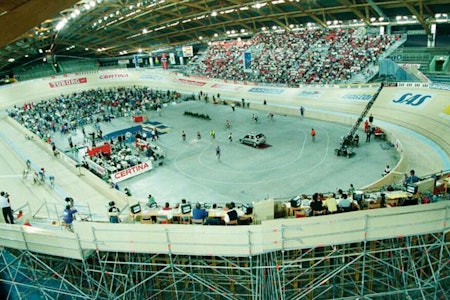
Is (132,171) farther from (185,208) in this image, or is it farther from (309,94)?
(309,94)

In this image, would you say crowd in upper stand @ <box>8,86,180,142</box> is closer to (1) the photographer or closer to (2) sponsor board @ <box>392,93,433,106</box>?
(1) the photographer

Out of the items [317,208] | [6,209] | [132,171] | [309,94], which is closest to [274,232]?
[317,208]

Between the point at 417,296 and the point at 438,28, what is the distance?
42.3m

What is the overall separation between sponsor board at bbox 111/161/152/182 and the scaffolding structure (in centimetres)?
1104

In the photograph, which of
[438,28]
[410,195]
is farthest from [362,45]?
[410,195]

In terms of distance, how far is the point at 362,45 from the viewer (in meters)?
46.8

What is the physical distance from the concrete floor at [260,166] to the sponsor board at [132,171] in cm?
50

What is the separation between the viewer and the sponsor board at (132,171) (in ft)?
81.3

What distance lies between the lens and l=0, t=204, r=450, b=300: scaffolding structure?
33.1 feet

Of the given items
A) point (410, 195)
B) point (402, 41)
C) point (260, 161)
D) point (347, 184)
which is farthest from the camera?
point (402, 41)

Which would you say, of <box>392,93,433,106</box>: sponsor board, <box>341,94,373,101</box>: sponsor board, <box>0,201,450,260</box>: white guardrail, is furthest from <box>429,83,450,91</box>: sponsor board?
<box>0,201,450,260</box>: white guardrail

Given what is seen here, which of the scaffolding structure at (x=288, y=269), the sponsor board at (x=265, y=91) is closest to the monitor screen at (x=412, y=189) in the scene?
the scaffolding structure at (x=288, y=269)

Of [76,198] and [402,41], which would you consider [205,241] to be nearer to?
[76,198]

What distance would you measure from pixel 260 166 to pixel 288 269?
14.1 meters
